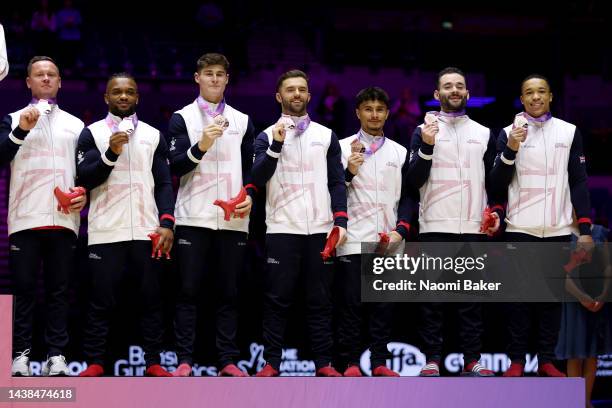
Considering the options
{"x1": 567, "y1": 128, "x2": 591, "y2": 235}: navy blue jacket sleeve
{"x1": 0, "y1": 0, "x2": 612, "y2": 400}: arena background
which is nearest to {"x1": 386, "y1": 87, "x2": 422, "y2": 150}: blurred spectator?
{"x1": 0, "y1": 0, "x2": 612, "y2": 400}: arena background

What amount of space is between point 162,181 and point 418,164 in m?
1.61

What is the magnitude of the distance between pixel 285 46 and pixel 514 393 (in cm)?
1064

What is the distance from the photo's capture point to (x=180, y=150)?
5.84m

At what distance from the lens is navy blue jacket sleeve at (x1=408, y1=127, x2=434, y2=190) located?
584 centimetres

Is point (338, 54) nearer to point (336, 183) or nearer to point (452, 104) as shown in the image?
point (452, 104)

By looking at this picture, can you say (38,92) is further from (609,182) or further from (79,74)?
(609,182)

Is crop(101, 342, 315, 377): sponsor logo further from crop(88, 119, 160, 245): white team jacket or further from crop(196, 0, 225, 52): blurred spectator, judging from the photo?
crop(196, 0, 225, 52): blurred spectator

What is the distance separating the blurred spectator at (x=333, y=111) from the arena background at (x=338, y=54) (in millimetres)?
17

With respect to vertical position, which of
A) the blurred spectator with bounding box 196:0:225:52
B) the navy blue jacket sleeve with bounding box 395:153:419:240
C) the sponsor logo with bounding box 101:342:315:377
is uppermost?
the blurred spectator with bounding box 196:0:225:52

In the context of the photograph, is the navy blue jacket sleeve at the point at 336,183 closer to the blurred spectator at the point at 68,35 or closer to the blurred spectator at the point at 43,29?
the blurred spectator at the point at 43,29

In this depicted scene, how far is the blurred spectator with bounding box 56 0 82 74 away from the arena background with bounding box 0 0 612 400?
3 centimetres

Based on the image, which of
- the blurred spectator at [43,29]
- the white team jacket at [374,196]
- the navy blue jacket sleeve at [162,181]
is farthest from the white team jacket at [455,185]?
the blurred spectator at [43,29]

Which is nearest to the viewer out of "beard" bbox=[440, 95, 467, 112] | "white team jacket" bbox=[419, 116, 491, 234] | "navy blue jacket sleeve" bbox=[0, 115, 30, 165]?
"navy blue jacket sleeve" bbox=[0, 115, 30, 165]

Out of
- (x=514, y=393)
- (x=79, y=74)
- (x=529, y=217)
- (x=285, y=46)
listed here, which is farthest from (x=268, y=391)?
(x=285, y=46)
